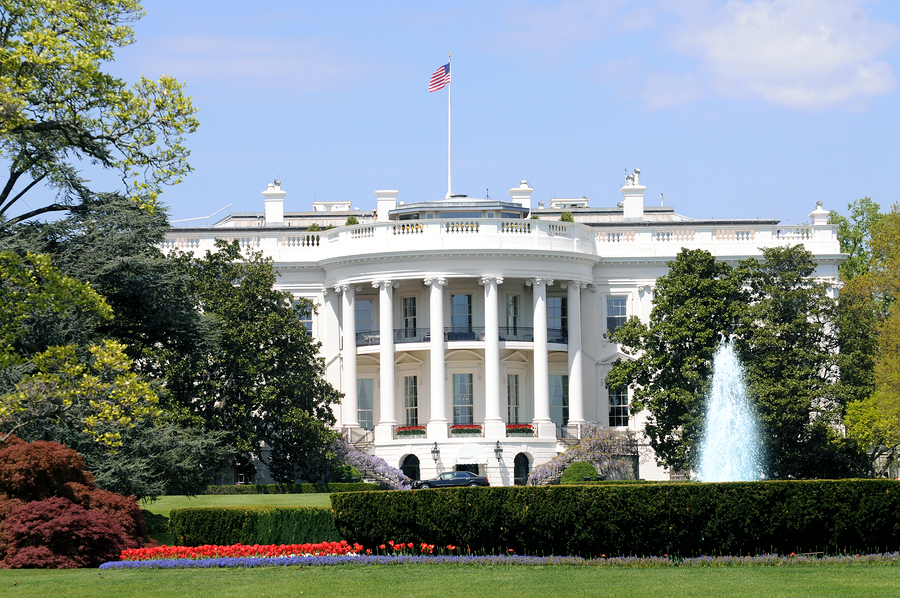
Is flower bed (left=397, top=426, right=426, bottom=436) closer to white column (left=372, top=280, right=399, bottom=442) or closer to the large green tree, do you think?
white column (left=372, top=280, right=399, bottom=442)

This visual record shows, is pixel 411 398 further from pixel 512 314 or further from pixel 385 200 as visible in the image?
pixel 385 200

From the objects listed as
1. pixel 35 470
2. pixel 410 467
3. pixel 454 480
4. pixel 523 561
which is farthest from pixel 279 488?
pixel 523 561

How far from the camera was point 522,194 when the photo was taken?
68.8 metres

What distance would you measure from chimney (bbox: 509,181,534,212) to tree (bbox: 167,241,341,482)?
21667 mm

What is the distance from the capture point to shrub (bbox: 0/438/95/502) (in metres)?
24.7

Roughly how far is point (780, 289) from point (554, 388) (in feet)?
44.5

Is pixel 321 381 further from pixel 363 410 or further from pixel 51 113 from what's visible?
pixel 51 113

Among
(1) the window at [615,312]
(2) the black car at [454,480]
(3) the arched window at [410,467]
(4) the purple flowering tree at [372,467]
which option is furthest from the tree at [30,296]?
(1) the window at [615,312]

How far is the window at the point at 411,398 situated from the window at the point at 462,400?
6.04 feet

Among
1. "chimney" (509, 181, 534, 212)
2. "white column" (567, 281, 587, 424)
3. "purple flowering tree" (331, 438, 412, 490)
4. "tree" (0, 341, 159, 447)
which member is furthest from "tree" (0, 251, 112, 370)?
"chimney" (509, 181, 534, 212)

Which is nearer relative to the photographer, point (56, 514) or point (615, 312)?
point (56, 514)

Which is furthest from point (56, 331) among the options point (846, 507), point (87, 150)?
point (846, 507)

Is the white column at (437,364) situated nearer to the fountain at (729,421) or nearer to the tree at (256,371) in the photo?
the tree at (256,371)

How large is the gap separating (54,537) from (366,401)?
119ft
